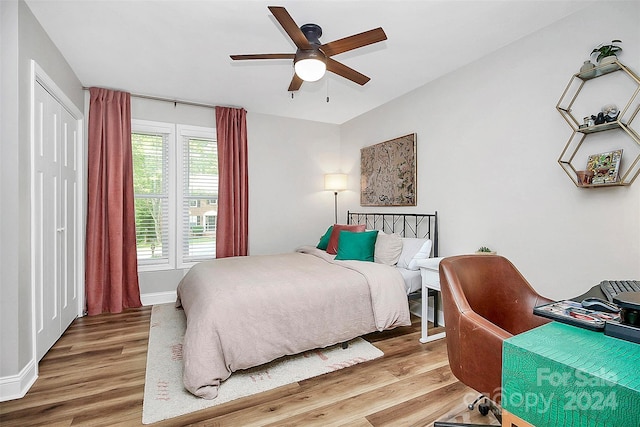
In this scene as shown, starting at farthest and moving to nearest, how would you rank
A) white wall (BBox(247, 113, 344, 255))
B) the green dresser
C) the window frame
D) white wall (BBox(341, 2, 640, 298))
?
white wall (BBox(247, 113, 344, 255)), the window frame, white wall (BBox(341, 2, 640, 298)), the green dresser

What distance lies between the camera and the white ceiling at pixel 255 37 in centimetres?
220

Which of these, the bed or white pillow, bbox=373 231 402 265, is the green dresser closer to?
the bed

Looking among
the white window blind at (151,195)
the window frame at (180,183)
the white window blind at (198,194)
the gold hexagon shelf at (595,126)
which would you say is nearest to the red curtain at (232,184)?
the white window blind at (198,194)

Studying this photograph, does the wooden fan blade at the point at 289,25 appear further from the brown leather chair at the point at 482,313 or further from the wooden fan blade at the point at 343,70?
the brown leather chair at the point at 482,313

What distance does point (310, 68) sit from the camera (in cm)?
222

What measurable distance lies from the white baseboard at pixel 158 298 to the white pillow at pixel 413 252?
2952mm

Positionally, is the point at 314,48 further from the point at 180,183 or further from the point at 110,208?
the point at 110,208

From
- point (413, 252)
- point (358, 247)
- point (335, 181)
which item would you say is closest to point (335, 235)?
point (358, 247)

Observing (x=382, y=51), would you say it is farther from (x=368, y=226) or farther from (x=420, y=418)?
(x=420, y=418)

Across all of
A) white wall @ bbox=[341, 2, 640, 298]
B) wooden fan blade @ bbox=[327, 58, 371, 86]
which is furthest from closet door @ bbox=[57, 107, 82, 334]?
white wall @ bbox=[341, 2, 640, 298]

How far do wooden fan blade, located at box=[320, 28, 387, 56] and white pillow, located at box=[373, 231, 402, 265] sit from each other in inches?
77.8

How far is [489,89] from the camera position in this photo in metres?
2.85

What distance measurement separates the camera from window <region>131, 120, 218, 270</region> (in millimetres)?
4027

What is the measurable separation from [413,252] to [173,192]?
10.2 feet
